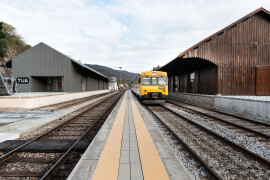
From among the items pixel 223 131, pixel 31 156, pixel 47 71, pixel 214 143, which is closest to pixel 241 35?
pixel 223 131

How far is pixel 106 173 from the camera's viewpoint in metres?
2.30

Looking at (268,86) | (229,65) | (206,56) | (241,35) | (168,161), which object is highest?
(241,35)

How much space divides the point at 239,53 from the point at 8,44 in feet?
159

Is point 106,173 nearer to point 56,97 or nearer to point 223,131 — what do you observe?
point 223,131

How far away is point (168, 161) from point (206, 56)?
11680 millimetres

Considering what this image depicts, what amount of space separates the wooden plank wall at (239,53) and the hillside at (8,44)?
90.2 ft

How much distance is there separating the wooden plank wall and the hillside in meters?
27.5

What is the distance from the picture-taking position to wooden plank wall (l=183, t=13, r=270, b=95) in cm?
1184

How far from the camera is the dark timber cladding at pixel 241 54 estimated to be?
462 inches

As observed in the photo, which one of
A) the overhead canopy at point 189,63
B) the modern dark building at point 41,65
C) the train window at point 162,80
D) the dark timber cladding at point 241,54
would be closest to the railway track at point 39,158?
the train window at point 162,80

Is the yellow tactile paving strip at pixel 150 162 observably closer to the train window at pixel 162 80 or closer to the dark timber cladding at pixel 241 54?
the train window at pixel 162 80

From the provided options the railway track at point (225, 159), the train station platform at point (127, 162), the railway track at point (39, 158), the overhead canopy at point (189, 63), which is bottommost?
the railway track at point (225, 159)

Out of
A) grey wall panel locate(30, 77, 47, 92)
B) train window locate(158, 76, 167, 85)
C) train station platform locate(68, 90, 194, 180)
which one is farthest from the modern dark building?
train station platform locate(68, 90, 194, 180)

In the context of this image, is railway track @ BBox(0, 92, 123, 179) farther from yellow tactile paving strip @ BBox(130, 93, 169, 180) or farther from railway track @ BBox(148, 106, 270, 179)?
railway track @ BBox(148, 106, 270, 179)
